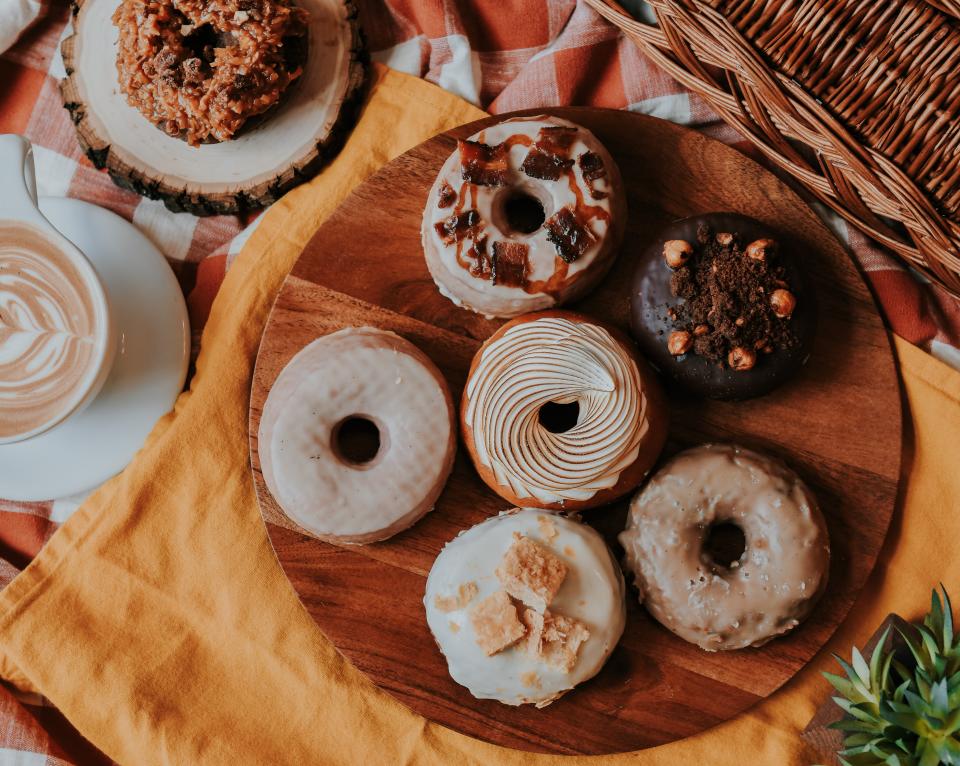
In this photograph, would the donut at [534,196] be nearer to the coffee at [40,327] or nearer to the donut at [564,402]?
the donut at [564,402]

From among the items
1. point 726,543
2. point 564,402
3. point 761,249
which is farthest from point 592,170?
point 726,543

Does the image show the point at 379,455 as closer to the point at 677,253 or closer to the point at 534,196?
the point at 534,196

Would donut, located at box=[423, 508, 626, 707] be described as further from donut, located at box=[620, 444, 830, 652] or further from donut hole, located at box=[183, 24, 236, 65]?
donut hole, located at box=[183, 24, 236, 65]

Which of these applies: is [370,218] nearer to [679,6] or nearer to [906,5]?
[679,6]

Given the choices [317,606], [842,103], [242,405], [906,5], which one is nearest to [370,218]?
[242,405]

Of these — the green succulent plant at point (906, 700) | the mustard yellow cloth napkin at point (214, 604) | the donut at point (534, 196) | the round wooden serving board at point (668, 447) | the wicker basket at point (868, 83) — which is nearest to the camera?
the green succulent plant at point (906, 700)

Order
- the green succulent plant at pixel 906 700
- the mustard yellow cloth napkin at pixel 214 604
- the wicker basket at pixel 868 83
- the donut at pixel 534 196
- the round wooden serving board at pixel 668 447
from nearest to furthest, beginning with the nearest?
the green succulent plant at pixel 906 700 → the wicker basket at pixel 868 83 → the donut at pixel 534 196 → the round wooden serving board at pixel 668 447 → the mustard yellow cloth napkin at pixel 214 604

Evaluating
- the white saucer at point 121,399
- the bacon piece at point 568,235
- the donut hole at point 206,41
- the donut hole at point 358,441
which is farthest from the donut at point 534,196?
the white saucer at point 121,399
